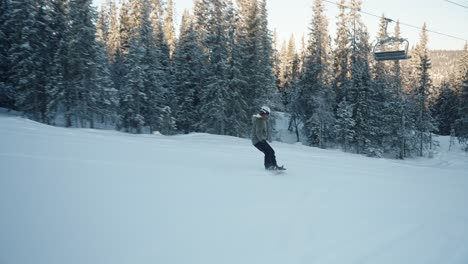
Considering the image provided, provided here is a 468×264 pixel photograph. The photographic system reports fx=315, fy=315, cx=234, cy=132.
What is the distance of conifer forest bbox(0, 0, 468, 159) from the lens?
82.1 ft

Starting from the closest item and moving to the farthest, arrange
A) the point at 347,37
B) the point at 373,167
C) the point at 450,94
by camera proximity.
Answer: the point at 373,167, the point at 347,37, the point at 450,94

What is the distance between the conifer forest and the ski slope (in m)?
18.0

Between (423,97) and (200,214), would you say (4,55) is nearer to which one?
(200,214)

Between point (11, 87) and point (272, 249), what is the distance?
2839cm

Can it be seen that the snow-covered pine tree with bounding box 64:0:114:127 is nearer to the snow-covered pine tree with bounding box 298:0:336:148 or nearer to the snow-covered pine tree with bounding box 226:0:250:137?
the snow-covered pine tree with bounding box 226:0:250:137

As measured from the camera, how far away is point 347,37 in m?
34.7

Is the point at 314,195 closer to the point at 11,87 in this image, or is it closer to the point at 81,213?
the point at 81,213

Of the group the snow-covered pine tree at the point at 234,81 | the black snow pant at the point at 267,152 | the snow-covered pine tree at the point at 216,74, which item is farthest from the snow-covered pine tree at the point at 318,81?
the black snow pant at the point at 267,152

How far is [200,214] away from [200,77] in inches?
1089

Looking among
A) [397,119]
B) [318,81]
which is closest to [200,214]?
[318,81]

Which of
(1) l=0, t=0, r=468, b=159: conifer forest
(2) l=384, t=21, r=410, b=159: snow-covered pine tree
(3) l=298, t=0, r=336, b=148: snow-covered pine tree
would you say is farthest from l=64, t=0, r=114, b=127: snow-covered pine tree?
(2) l=384, t=21, r=410, b=159: snow-covered pine tree

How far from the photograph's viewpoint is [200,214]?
5582mm

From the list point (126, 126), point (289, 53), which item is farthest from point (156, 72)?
point (289, 53)

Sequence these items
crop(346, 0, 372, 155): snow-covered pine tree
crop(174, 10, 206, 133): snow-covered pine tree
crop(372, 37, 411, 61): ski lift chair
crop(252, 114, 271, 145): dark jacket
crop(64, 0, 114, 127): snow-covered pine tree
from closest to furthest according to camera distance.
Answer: crop(252, 114, 271, 145): dark jacket → crop(372, 37, 411, 61): ski lift chair → crop(64, 0, 114, 127): snow-covered pine tree → crop(174, 10, 206, 133): snow-covered pine tree → crop(346, 0, 372, 155): snow-covered pine tree
